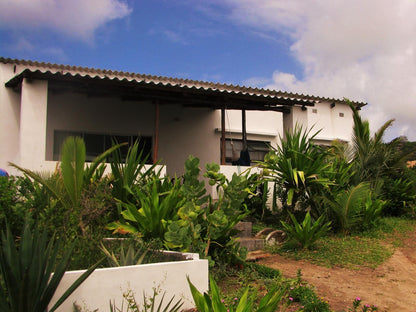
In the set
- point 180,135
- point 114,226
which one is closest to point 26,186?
point 114,226

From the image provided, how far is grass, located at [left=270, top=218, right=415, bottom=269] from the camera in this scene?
5.61 meters

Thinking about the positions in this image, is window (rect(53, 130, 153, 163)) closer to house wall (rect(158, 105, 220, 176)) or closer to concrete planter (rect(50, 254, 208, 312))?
house wall (rect(158, 105, 220, 176))

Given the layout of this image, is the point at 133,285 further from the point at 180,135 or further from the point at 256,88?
the point at 256,88

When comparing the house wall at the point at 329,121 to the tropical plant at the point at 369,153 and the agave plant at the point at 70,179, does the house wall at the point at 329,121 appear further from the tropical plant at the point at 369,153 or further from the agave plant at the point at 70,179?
the agave plant at the point at 70,179

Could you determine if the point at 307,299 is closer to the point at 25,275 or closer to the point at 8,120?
the point at 25,275

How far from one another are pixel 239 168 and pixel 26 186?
14.3ft

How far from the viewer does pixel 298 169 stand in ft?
23.5

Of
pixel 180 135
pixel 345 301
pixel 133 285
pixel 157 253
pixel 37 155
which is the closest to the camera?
pixel 133 285

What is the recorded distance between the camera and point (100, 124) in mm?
9172

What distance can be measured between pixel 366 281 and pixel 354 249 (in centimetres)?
140

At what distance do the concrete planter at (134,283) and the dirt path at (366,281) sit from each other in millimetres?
1444

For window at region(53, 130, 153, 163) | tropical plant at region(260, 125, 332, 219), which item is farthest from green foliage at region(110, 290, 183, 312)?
window at region(53, 130, 153, 163)

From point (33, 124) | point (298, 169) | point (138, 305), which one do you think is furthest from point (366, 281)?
point (33, 124)

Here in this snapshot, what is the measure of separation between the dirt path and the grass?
18 cm
